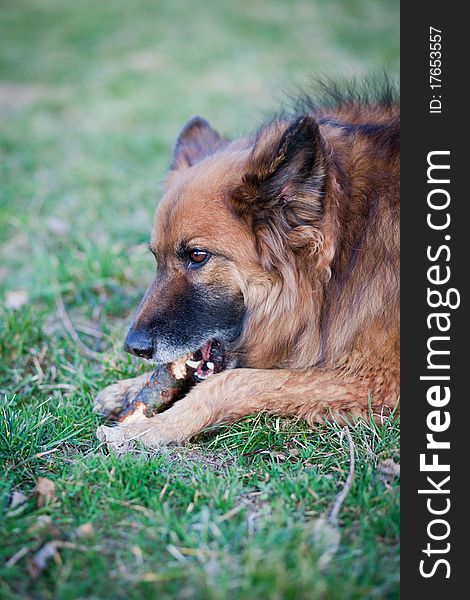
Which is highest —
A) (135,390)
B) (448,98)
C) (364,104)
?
(364,104)

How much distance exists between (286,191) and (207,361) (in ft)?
3.68

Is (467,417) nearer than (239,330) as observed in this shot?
Yes

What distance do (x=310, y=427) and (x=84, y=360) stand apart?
5.48ft

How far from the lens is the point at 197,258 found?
3225mm

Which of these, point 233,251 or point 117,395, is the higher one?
point 233,251

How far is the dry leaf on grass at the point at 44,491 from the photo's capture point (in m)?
2.68

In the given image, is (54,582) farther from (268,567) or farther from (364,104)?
(364,104)

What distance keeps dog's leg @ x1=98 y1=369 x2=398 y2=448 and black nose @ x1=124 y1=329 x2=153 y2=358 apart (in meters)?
0.33

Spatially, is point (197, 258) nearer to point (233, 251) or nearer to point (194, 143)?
point (233, 251)

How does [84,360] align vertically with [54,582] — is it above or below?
above

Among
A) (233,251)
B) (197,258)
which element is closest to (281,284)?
(233,251)

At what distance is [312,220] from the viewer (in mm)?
3057

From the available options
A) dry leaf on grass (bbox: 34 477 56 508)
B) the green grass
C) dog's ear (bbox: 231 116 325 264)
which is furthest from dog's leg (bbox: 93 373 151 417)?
dog's ear (bbox: 231 116 325 264)

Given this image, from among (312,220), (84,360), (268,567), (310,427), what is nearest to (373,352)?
(310,427)
